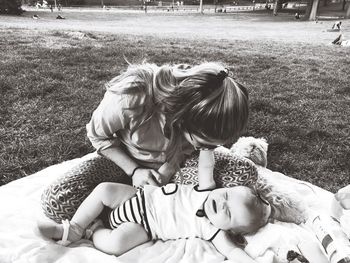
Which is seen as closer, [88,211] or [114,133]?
[88,211]

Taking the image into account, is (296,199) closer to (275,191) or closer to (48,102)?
(275,191)

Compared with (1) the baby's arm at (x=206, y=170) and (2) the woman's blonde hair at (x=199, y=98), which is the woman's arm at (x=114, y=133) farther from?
(1) the baby's arm at (x=206, y=170)

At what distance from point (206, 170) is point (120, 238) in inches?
25.4

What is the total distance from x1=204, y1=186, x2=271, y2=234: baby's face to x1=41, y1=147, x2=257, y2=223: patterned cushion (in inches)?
8.6

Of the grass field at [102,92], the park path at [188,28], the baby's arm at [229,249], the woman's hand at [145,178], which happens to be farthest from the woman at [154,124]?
the park path at [188,28]

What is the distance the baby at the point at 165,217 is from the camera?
2189 millimetres

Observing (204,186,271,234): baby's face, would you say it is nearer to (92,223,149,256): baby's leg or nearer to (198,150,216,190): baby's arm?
(198,150,216,190): baby's arm

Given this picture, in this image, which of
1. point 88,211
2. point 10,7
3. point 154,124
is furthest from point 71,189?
point 10,7

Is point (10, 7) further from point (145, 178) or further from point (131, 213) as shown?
point (131, 213)

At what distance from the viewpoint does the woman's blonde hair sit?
1972mm

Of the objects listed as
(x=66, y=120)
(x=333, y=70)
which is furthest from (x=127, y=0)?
(x=66, y=120)

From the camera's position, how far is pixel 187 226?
7.57ft

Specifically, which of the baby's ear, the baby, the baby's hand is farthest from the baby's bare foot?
the baby's hand

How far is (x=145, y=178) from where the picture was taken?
2.42 metres
